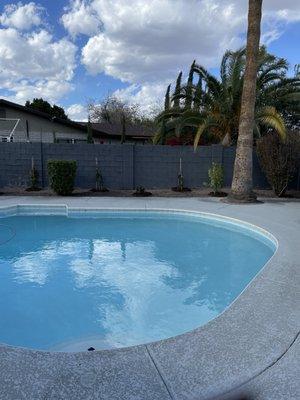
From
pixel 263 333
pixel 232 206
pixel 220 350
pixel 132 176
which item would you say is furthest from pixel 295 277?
pixel 132 176

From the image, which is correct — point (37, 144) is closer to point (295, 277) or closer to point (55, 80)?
point (295, 277)

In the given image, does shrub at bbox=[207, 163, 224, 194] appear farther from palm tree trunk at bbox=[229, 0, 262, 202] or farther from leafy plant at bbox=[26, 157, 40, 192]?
leafy plant at bbox=[26, 157, 40, 192]

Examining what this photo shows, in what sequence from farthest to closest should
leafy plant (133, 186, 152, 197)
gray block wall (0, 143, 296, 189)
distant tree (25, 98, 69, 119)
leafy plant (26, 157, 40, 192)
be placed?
distant tree (25, 98, 69, 119), gray block wall (0, 143, 296, 189), leafy plant (26, 157, 40, 192), leafy plant (133, 186, 152, 197)

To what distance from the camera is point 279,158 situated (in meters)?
13.6

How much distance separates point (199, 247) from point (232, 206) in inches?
145

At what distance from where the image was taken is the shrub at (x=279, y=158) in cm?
1327

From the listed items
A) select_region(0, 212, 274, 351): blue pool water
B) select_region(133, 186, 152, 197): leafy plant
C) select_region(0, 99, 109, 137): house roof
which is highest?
select_region(0, 99, 109, 137): house roof

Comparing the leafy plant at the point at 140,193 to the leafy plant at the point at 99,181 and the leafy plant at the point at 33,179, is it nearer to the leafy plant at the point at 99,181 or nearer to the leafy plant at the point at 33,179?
the leafy plant at the point at 99,181

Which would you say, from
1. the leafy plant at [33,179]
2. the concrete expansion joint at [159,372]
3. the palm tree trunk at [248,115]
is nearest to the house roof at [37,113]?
the leafy plant at [33,179]

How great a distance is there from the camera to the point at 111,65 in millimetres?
32781

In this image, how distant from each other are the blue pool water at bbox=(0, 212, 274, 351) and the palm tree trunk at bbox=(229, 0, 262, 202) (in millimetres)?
2701

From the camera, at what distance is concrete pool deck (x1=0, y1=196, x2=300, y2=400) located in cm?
287

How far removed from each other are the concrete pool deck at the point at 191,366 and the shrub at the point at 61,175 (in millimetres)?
10242

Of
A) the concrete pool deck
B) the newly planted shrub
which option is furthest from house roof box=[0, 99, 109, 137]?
the concrete pool deck
